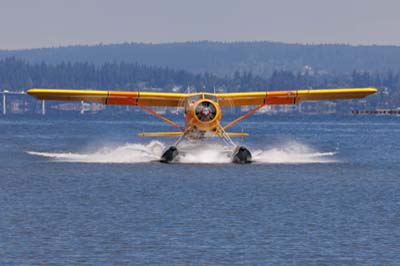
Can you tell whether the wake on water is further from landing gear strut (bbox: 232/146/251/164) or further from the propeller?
the propeller

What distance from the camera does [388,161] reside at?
48188mm

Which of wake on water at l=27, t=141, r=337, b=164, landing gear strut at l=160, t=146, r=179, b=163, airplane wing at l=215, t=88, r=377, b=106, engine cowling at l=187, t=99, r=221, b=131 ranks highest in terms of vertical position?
airplane wing at l=215, t=88, r=377, b=106

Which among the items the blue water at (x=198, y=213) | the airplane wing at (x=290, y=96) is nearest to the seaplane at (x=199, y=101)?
the airplane wing at (x=290, y=96)

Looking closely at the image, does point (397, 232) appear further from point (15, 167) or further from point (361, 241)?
point (15, 167)

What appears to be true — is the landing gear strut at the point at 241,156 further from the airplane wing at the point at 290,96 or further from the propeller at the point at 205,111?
the airplane wing at the point at 290,96

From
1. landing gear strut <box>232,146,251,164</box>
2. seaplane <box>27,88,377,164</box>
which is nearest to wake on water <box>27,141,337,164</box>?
seaplane <box>27,88,377,164</box>

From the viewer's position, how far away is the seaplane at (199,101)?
1527 inches

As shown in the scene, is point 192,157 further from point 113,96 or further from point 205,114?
point 113,96

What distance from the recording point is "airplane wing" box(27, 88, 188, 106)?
134 feet

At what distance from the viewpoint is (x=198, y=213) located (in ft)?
85.4

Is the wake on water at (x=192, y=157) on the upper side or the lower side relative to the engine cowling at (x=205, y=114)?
lower

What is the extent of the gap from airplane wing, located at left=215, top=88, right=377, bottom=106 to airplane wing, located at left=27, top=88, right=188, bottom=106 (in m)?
1.84

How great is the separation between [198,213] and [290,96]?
17.7m

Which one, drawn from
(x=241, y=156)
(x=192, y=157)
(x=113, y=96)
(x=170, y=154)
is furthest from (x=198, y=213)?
(x=113, y=96)
